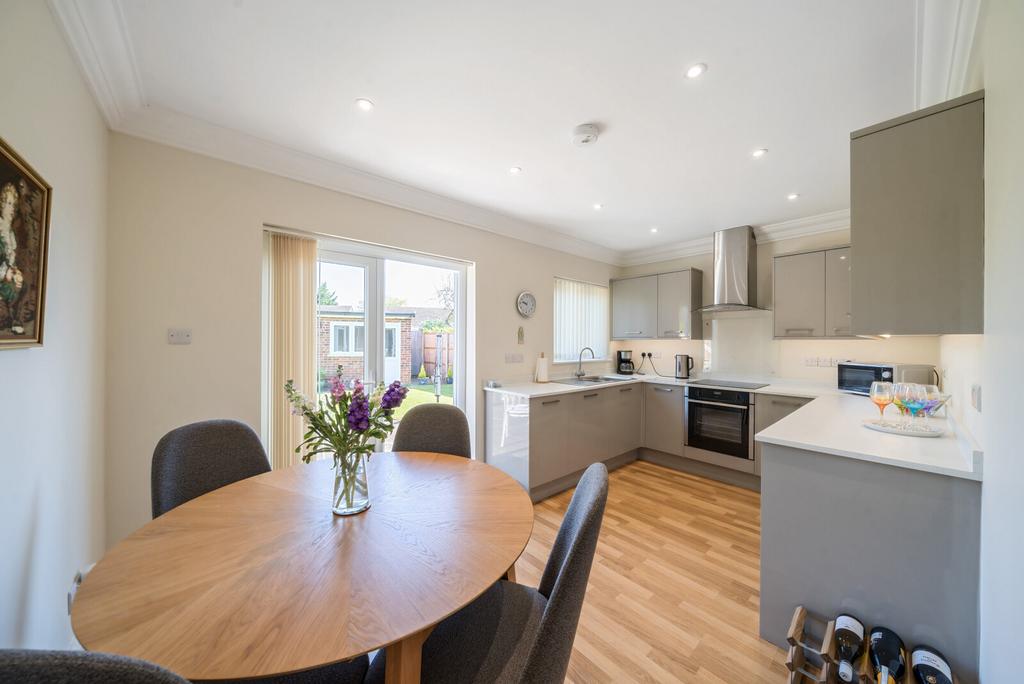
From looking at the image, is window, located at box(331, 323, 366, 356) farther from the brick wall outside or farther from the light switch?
the light switch

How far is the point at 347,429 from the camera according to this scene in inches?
46.1

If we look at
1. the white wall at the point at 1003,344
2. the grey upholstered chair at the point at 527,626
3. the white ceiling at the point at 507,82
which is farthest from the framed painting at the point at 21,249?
the white wall at the point at 1003,344

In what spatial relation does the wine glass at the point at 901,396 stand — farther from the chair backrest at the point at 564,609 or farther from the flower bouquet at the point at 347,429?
the flower bouquet at the point at 347,429

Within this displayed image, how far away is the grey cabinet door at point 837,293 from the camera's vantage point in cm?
302

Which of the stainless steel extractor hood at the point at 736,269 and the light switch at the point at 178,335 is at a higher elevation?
the stainless steel extractor hood at the point at 736,269

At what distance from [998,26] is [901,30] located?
59 centimetres

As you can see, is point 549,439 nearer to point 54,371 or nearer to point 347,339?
point 347,339

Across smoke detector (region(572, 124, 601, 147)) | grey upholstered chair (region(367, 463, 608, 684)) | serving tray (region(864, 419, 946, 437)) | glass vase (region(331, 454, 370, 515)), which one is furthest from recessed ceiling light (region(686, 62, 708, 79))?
glass vase (region(331, 454, 370, 515))

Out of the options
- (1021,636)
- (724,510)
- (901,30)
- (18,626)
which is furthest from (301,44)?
(724,510)

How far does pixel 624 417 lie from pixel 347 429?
10.4 feet

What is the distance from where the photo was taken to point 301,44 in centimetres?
144

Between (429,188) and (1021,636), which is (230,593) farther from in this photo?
(429,188)

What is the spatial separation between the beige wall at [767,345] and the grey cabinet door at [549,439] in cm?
199

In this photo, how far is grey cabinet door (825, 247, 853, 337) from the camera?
302cm
